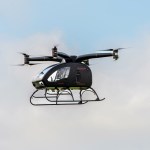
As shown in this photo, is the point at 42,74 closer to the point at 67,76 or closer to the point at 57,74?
the point at 57,74

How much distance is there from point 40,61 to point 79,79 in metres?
4.79

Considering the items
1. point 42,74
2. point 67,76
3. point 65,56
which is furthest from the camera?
point 65,56

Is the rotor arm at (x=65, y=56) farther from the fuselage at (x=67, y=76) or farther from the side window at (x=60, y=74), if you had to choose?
the side window at (x=60, y=74)

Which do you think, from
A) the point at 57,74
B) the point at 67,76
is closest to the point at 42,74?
the point at 57,74

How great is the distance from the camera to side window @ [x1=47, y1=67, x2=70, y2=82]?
5556 cm

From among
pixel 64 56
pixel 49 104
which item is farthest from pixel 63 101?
pixel 64 56

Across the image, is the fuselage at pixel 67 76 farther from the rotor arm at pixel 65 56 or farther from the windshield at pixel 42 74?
the rotor arm at pixel 65 56

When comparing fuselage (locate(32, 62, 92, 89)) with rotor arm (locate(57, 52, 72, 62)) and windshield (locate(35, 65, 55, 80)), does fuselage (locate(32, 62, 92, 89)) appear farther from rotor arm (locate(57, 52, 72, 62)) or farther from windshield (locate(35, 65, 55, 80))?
rotor arm (locate(57, 52, 72, 62))

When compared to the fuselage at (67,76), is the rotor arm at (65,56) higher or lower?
higher

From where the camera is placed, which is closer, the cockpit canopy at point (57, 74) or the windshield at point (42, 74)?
the cockpit canopy at point (57, 74)

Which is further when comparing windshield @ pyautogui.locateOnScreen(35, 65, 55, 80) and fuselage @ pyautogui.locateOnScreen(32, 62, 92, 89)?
windshield @ pyautogui.locateOnScreen(35, 65, 55, 80)

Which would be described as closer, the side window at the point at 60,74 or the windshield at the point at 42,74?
the side window at the point at 60,74

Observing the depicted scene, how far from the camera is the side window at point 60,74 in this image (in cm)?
5556

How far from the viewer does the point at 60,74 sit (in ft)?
184
